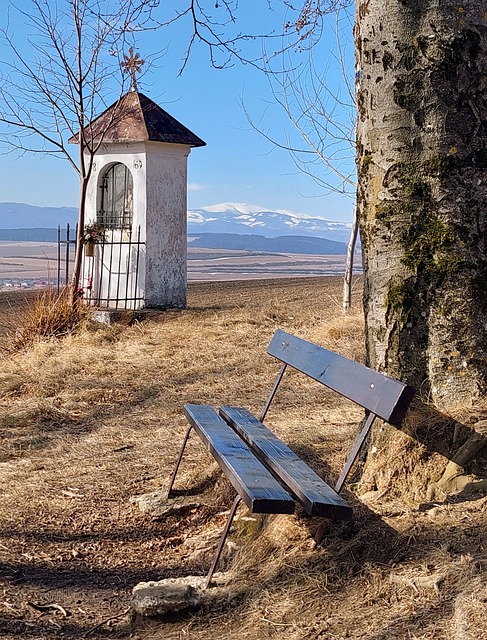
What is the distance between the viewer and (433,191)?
4051 millimetres

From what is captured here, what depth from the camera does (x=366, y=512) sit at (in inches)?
152

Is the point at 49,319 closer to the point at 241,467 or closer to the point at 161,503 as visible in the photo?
the point at 161,503

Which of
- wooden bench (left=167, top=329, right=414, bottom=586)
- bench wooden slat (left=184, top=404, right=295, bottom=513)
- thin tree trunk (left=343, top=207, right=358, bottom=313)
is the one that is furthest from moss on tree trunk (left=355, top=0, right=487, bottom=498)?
thin tree trunk (left=343, top=207, right=358, bottom=313)

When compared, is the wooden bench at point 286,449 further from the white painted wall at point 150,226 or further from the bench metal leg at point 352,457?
the white painted wall at point 150,226

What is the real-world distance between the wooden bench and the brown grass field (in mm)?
252

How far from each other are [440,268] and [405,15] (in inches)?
50.2

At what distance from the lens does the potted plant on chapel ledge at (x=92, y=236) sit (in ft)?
40.9

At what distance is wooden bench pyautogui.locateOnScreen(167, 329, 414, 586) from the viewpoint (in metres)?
3.30

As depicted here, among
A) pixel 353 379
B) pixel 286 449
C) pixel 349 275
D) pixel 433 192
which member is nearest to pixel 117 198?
pixel 349 275

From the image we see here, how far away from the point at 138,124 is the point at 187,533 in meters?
8.98

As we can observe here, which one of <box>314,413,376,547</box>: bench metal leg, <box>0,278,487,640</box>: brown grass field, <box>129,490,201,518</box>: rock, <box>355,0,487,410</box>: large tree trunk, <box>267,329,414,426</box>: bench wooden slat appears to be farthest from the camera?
<box>129,490,201,518</box>: rock

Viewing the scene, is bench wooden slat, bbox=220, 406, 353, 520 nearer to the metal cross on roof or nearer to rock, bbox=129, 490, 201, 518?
rock, bbox=129, 490, 201, 518

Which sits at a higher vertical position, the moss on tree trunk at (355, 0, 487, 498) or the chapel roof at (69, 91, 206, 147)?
the chapel roof at (69, 91, 206, 147)

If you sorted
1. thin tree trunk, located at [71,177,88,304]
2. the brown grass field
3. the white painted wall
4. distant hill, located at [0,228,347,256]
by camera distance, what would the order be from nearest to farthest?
1. the brown grass field
2. thin tree trunk, located at [71,177,88,304]
3. the white painted wall
4. distant hill, located at [0,228,347,256]
